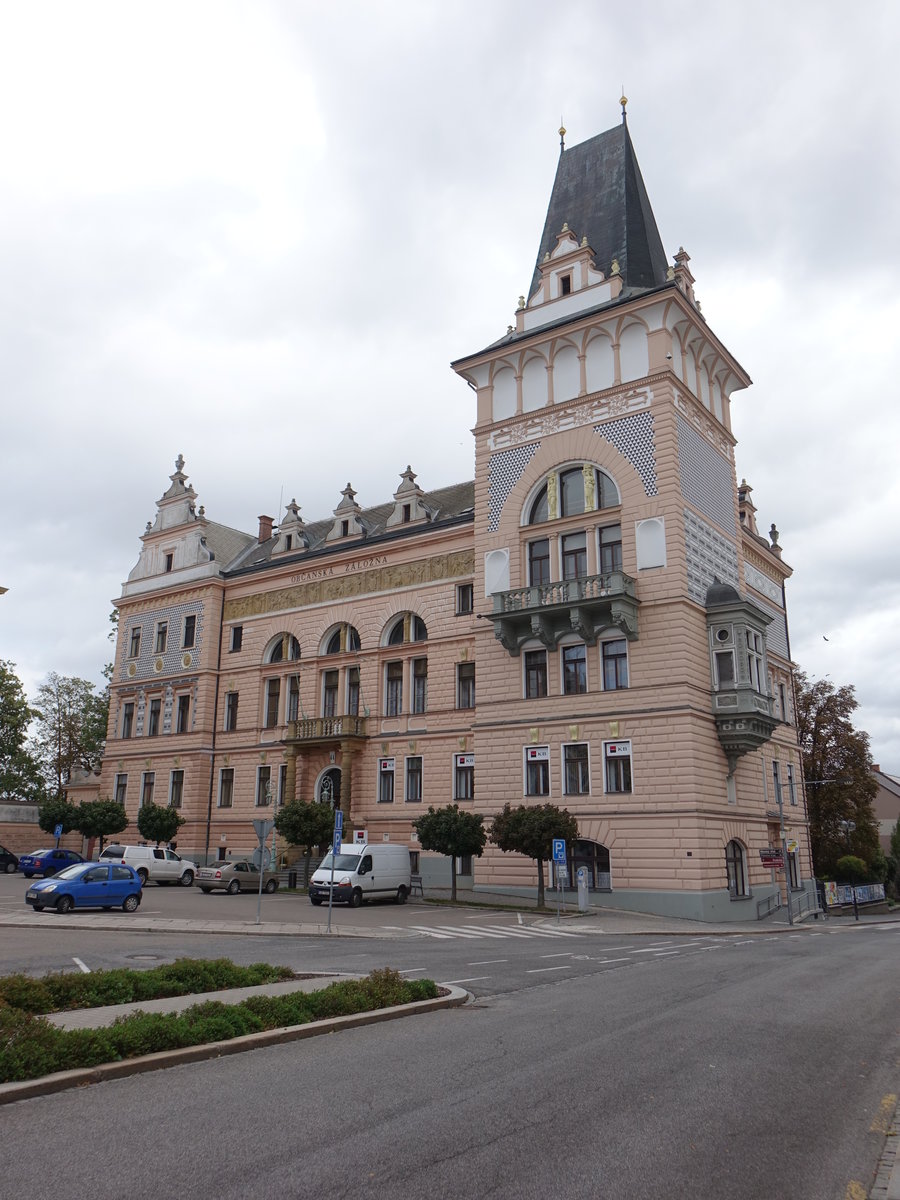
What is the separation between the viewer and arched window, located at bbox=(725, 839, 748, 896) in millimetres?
34094

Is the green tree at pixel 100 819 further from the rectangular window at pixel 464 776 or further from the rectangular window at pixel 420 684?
the rectangular window at pixel 464 776

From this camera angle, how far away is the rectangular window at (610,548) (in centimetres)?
3606

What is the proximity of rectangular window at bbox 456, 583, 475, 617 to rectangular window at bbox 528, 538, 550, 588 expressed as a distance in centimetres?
446

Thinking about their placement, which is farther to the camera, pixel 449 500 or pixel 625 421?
pixel 449 500

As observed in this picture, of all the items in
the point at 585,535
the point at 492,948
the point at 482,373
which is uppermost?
the point at 482,373

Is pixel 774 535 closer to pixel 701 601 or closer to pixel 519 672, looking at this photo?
pixel 701 601

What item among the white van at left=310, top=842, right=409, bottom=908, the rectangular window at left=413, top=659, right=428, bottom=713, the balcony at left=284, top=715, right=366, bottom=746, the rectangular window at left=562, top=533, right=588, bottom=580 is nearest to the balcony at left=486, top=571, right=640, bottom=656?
the rectangular window at left=562, top=533, right=588, bottom=580

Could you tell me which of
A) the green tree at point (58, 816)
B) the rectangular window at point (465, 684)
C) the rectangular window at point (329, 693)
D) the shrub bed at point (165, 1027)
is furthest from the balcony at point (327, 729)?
the shrub bed at point (165, 1027)

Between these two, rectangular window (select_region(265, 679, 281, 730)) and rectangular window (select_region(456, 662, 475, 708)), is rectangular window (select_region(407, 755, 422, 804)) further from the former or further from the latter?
rectangular window (select_region(265, 679, 281, 730))

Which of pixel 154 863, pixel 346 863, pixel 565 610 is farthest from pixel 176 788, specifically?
pixel 565 610

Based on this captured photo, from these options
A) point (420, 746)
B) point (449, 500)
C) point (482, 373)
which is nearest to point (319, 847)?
point (420, 746)

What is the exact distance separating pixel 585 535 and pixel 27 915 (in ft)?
75.0

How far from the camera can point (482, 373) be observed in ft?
136

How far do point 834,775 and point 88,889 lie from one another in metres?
44.0
